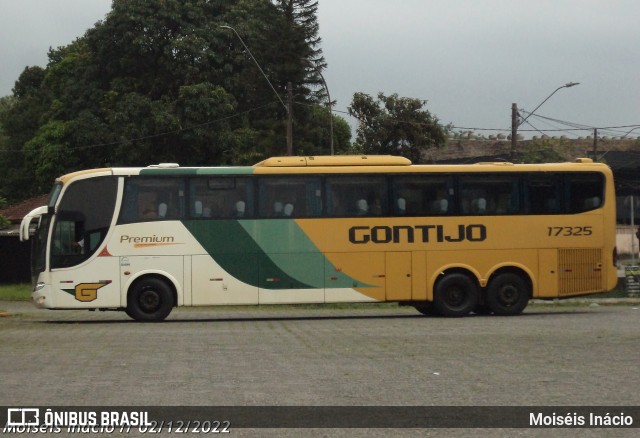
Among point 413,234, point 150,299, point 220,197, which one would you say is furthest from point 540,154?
point 150,299

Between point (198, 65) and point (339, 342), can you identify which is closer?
point (339, 342)

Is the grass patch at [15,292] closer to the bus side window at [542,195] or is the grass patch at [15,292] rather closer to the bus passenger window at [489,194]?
the bus passenger window at [489,194]

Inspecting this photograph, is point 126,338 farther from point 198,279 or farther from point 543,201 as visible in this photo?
point 543,201

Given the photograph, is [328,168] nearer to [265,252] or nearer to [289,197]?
[289,197]

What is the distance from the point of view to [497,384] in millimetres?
11664

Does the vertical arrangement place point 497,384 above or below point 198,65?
below

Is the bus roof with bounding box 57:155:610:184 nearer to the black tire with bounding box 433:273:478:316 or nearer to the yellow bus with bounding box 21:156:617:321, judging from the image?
the yellow bus with bounding box 21:156:617:321

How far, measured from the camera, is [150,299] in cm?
2497

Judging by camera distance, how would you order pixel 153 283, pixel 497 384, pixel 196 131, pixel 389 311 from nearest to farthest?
pixel 497 384
pixel 153 283
pixel 389 311
pixel 196 131

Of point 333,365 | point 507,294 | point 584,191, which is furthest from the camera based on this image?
point 584,191

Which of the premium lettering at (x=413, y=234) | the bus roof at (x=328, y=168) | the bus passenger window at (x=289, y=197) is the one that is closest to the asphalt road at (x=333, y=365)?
the premium lettering at (x=413, y=234)

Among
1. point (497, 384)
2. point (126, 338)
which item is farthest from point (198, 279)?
point (497, 384)

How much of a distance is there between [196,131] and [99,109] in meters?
6.55

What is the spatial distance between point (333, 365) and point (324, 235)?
38.5 feet
